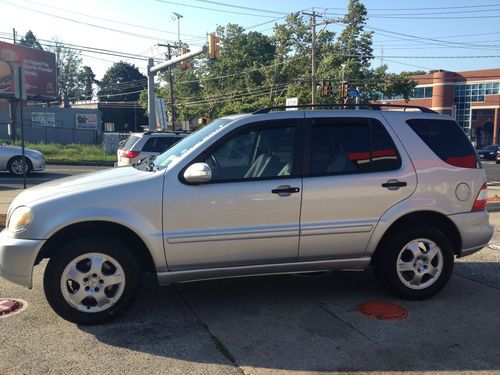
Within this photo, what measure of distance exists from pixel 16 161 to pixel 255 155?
15.0 meters

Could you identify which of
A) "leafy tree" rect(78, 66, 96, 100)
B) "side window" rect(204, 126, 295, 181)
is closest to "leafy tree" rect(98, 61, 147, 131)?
"leafy tree" rect(78, 66, 96, 100)

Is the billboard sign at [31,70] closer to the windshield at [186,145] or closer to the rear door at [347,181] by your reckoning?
the windshield at [186,145]

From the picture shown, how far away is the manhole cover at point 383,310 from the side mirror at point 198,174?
6.11 feet

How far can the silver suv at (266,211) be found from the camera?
4.05 m

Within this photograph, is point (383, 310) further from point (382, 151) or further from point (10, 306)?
point (10, 306)

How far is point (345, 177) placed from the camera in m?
4.51

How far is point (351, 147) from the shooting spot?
466cm

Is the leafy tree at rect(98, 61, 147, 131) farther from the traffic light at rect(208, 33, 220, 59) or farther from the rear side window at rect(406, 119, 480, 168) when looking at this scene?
the rear side window at rect(406, 119, 480, 168)

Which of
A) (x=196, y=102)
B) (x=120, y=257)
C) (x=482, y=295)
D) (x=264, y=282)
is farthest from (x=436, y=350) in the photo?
(x=196, y=102)

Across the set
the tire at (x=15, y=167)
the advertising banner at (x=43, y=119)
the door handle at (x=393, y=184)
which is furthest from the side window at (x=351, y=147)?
the advertising banner at (x=43, y=119)

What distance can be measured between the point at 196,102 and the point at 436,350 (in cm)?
6233

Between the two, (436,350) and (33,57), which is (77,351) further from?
(33,57)

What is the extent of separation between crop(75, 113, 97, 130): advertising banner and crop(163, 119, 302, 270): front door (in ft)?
160

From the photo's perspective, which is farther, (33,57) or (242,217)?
(33,57)
